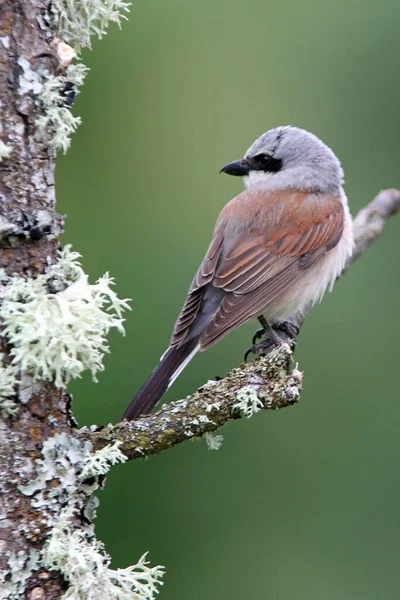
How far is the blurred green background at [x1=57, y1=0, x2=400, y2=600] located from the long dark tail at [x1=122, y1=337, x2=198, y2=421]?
97 cm

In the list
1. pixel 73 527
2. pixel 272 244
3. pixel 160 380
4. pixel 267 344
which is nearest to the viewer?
pixel 73 527

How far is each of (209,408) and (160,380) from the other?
88 cm

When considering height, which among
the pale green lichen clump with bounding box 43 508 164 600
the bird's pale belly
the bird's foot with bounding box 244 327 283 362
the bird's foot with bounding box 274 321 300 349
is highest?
the bird's pale belly

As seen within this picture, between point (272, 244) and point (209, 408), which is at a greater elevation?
point (272, 244)

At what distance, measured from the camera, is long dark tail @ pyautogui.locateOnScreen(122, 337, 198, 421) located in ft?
8.60

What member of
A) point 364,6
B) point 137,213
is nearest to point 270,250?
point 137,213

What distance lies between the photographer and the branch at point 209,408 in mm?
1932

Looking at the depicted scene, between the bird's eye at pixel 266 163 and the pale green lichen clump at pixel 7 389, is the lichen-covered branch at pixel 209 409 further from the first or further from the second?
the bird's eye at pixel 266 163

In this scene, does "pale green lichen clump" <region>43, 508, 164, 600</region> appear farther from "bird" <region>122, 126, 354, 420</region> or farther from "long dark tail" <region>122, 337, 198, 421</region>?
"bird" <region>122, 126, 354, 420</region>

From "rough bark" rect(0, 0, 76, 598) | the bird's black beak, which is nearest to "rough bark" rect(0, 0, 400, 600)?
"rough bark" rect(0, 0, 76, 598)

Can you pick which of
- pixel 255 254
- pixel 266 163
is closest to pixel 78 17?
pixel 255 254

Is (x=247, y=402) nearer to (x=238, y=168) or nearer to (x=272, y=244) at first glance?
(x=272, y=244)

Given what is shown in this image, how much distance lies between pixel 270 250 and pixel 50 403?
2126mm

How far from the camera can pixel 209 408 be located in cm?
199
